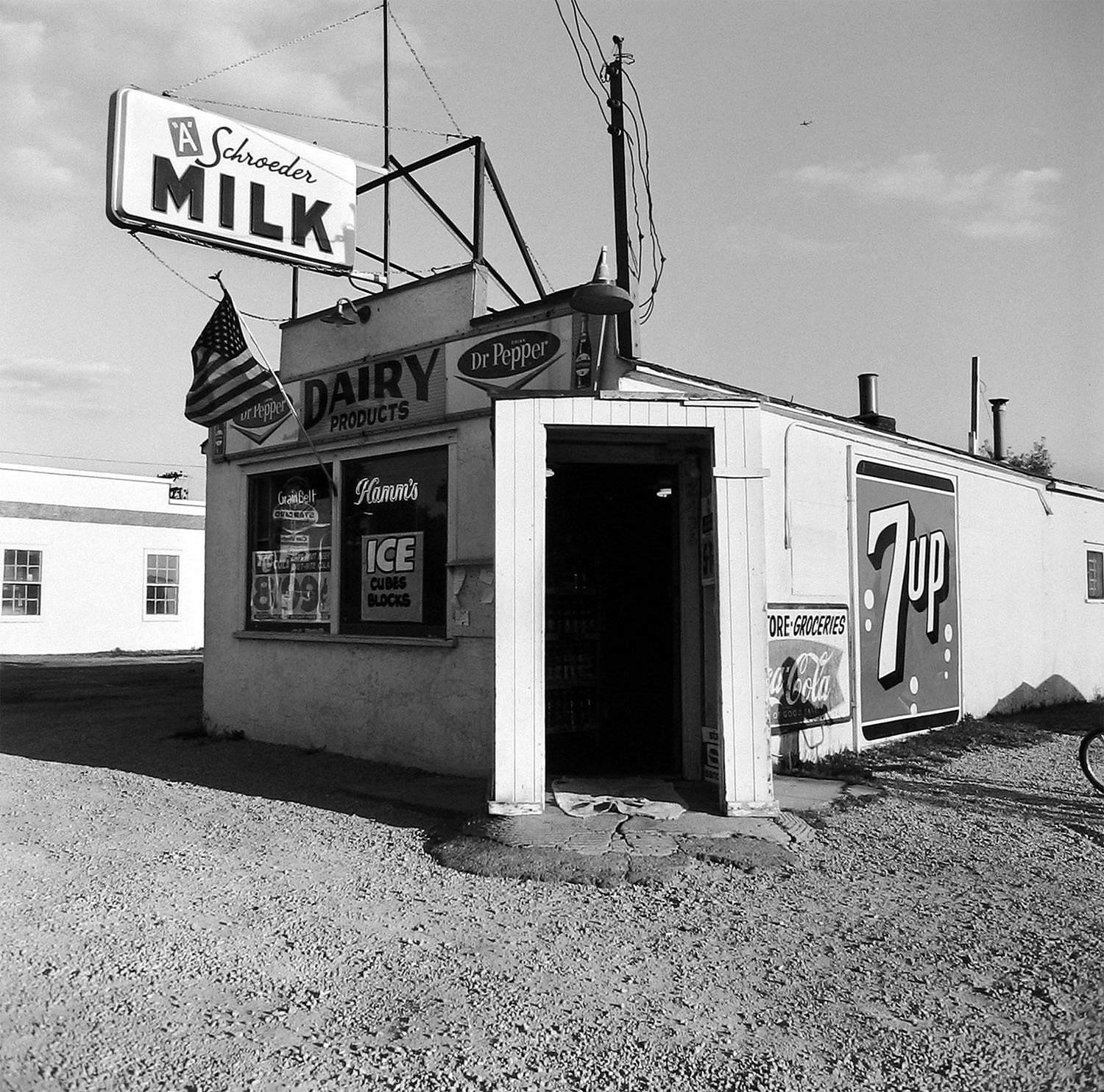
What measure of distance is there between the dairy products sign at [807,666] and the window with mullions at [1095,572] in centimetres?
768

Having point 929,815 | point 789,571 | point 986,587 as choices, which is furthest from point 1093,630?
point 929,815

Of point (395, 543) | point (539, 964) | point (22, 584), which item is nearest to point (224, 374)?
point (395, 543)

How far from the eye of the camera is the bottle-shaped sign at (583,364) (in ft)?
24.6

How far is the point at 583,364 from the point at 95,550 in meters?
22.6

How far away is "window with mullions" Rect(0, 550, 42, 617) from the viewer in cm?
2491

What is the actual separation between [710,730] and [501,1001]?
3.88 m

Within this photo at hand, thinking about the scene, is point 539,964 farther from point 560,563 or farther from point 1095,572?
point 1095,572

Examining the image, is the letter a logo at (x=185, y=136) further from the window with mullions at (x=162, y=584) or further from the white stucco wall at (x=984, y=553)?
the window with mullions at (x=162, y=584)

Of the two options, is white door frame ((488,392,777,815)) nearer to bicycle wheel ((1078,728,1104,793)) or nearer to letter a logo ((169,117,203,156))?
bicycle wheel ((1078,728,1104,793))

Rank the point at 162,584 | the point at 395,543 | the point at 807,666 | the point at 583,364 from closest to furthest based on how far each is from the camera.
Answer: the point at 583,364 → the point at 807,666 → the point at 395,543 → the point at 162,584

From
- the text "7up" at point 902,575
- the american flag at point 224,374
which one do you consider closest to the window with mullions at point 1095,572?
the text "7up" at point 902,575

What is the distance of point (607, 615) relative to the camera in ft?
29.0

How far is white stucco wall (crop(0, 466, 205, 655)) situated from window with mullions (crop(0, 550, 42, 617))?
0.43 feet

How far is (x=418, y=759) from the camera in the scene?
27.8ft
